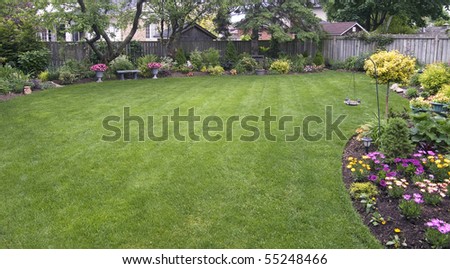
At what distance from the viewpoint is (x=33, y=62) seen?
14.4 metres

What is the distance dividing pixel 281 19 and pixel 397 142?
13868 mm

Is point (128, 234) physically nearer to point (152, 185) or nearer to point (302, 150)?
point (152, 185)

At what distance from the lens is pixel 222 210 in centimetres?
393

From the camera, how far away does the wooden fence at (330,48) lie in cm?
1362

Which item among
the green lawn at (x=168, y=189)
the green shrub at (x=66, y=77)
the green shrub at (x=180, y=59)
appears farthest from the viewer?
the green shrub at (x=180, y=59)

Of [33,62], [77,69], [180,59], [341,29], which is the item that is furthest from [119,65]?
[341,29]

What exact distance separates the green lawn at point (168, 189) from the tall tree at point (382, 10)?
17510 mm

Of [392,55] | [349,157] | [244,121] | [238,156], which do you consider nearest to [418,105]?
[392,55]

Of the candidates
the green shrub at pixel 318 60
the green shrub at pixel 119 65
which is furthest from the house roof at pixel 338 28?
the green shrub at pixel 119 65

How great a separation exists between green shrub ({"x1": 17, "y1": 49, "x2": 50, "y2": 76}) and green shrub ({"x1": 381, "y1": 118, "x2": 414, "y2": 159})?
12.9 metres

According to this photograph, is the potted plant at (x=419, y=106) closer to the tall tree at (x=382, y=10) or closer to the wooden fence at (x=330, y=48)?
the wooden fence at (x=330, y=48)

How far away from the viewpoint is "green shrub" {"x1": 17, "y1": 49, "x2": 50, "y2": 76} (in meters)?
14.1

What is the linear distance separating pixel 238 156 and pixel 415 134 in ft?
8.20

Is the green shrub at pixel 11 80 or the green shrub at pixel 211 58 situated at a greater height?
the green shrub at pixel 211 58
